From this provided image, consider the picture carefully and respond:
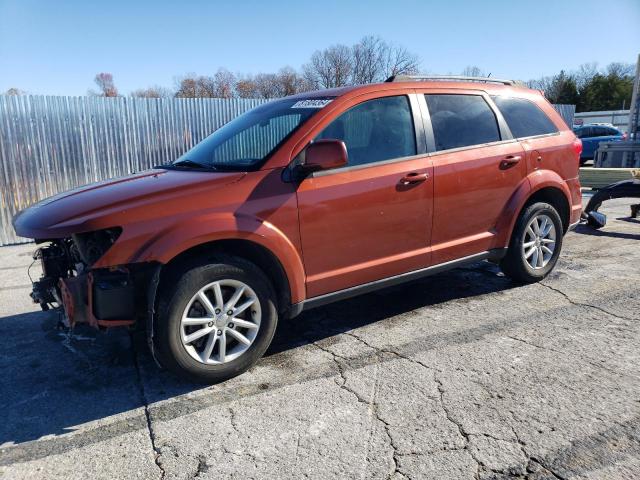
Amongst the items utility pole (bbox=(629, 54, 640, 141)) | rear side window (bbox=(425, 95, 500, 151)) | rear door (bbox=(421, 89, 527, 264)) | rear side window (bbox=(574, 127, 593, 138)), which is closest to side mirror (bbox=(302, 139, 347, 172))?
rear door (bbox=(421, 89, 527, 264))

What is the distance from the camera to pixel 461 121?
441 cm

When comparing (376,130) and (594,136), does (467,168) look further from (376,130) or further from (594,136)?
(594,136)

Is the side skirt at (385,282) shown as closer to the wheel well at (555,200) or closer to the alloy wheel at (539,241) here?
the alloy wheel at (539,241)

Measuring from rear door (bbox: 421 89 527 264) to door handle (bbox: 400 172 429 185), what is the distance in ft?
0.45

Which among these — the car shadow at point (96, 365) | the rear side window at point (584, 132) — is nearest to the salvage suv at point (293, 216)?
the car shadow at point (96, 365)

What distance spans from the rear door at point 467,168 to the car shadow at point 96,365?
73 centimetres

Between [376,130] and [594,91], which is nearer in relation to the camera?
[376,130]

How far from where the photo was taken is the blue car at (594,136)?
2370 cm

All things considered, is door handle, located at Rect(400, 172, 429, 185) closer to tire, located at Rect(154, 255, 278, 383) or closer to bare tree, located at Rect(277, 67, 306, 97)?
tire, located at Rect(154, 255, 278, 383)

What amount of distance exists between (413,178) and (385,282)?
841 millimetres

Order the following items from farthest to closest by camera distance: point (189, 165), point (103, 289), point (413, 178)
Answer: point (189, 165) → point (413, 178) → point (103, 289)

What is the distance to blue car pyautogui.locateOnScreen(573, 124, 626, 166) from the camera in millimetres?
23703

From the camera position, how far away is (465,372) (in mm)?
3311

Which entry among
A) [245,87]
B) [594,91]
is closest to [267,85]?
[245,87]
